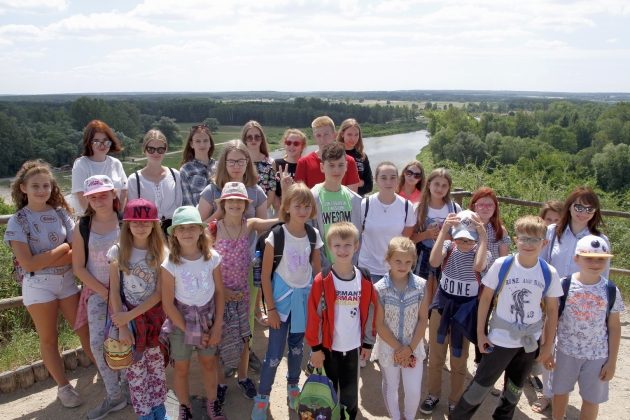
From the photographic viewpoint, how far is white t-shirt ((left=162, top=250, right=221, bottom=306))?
123 inches

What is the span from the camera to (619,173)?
145 ft

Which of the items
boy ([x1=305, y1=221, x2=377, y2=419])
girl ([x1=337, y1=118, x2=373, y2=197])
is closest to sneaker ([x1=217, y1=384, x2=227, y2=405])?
boy ([x1=305, y1=221, x2=377, y2=419])

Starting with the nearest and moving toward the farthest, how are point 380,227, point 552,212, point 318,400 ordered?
point 318,400
point 380,227
point 552,212

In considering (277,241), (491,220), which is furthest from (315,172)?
(491,220)

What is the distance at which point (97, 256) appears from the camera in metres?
3.28

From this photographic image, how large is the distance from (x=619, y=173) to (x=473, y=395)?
4949 cm

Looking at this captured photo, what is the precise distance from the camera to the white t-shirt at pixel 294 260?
10.9ft

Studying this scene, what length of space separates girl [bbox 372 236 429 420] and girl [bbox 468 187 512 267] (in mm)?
799

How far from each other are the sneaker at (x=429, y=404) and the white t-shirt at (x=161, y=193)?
100 inches

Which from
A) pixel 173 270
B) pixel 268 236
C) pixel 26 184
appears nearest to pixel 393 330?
pixel 268 236

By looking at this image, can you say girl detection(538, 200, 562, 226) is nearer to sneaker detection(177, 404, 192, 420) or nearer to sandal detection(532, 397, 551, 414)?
sandal detection(532, 397, 551, 414)

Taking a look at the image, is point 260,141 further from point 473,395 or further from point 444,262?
point 473,395

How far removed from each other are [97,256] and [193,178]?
1244mm

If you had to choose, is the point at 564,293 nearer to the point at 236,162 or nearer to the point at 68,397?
the point at 236,162
